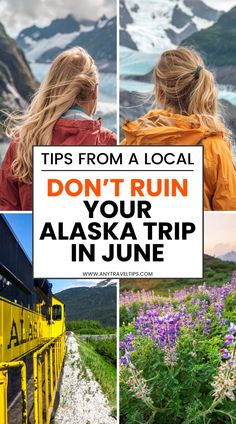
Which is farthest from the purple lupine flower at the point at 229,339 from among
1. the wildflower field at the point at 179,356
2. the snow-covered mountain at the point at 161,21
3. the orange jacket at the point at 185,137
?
the snow-covered mountain at the point at 161,21

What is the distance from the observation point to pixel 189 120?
12.5 feet

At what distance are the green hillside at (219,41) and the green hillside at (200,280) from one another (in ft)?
3.25

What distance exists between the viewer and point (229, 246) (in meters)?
4.07

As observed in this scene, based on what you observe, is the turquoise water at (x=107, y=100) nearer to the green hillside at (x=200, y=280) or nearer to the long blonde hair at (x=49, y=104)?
the long blonde hair at (x=49, y=104)

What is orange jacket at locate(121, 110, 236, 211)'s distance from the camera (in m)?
3.81

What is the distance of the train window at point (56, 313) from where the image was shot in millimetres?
4074

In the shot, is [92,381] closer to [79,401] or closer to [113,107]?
[79,401]

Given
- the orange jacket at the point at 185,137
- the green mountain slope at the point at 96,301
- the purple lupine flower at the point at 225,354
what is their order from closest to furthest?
the orange jacket at the point at 185,137 < the green mountain slope at the point at 96,301 < the purple lupine flower at the point at 225,354

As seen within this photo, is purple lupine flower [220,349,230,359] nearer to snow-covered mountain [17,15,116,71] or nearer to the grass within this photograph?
the grass

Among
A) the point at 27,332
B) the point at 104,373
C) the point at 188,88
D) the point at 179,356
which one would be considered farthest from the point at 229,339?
the point at 188,88

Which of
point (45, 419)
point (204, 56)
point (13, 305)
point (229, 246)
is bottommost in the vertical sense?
point (45, 419)

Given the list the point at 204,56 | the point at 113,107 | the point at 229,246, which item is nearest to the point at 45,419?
the point at 229,246

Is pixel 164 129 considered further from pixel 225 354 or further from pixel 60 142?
pixel 225 354

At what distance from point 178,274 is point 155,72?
1.01 metres
